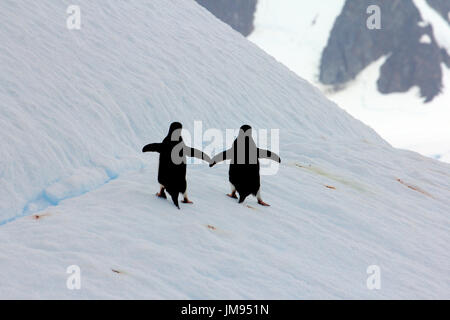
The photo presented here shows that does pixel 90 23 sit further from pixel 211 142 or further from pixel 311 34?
pixel 311 34

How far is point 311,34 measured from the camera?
88.6m

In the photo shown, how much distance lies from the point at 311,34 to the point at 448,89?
23048 millimetres

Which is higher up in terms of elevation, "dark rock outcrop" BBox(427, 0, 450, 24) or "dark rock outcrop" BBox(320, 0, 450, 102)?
"dark rock outcrop" BBox(427, 0, 450, 24)

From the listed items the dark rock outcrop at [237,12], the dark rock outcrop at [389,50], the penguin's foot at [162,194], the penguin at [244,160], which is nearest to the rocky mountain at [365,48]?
the dark rock outcrop at [389,50]

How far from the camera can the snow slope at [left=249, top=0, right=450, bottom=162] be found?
263 ft

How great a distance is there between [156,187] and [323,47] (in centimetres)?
8651

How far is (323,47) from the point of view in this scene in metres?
88.9

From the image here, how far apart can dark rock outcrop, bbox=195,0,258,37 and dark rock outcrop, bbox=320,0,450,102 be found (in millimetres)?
13286

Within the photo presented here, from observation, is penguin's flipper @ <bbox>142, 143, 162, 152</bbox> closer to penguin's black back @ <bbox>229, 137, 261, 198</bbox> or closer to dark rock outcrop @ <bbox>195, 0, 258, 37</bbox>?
penguin's black back @ <bbox>229, 137, 261, 198</bbox>

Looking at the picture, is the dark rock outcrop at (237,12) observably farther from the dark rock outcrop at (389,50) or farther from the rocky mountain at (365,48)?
the dark rock outcrop at (389,50)

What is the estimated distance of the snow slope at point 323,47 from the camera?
263ft

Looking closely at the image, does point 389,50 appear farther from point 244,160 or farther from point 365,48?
point 244,160

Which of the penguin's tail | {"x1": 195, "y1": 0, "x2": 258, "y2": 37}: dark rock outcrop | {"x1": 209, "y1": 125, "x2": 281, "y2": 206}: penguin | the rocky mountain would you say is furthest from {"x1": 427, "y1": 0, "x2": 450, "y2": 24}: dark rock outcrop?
the penguin's tail

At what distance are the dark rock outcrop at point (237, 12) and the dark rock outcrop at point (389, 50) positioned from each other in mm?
13286
